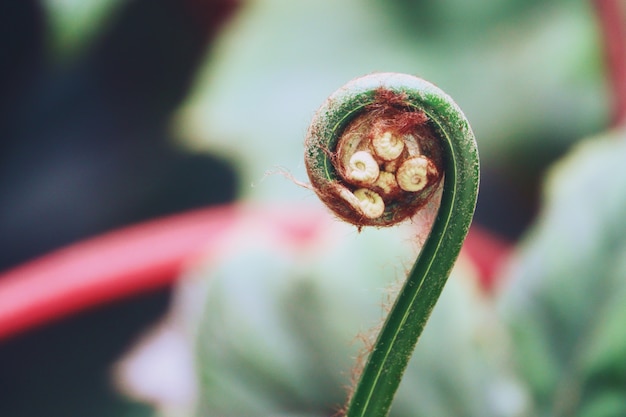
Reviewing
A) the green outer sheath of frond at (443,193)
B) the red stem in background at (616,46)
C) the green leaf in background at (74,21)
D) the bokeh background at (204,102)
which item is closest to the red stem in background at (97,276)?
the bokeh background at (204,102)

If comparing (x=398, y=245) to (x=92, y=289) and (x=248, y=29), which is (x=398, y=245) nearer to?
(x=92, y=289)

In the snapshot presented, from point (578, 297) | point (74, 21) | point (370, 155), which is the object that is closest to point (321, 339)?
point (578, 297)

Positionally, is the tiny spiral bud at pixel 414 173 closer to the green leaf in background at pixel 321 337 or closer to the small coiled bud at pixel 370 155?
the small coiled bud at pixel 370 155

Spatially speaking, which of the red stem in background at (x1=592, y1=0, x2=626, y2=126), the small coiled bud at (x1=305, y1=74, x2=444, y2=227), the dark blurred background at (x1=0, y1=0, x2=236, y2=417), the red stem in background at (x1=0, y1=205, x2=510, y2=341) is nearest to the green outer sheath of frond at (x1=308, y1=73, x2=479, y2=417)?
the small coiled bud at (x1=305, y1=74, x2=444, y2=227)

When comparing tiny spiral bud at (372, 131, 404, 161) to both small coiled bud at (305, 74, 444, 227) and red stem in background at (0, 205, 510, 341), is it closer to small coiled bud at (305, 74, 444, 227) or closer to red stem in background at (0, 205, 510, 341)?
small coiled bud at (305, 74, 444, 227)

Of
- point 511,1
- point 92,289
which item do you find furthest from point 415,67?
point 92,289

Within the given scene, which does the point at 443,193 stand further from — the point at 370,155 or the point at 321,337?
the point at 321,337
